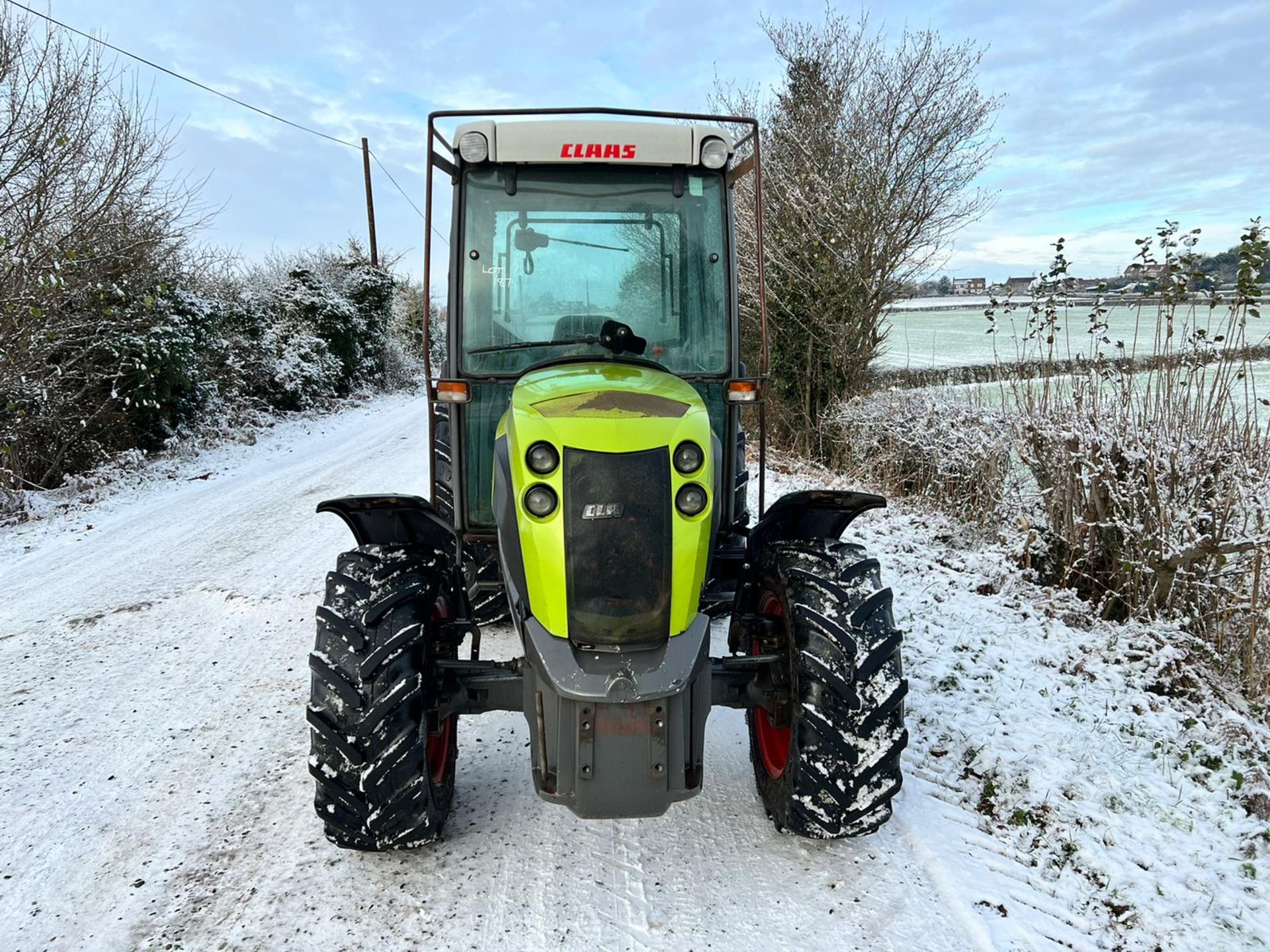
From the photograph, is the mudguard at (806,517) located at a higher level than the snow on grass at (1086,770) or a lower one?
higher

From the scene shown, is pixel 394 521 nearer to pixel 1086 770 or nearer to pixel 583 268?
pixel 583 268

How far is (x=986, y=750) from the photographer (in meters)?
3.42

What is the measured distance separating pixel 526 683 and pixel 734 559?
1.29 meters

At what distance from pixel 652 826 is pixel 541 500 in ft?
4.53

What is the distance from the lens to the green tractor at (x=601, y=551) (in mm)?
2295

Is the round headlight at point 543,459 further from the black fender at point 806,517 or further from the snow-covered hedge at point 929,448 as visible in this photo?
the snow-covered hedge at point 929,448

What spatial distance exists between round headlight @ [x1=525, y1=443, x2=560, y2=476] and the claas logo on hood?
1.33 m

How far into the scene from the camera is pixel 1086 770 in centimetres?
332

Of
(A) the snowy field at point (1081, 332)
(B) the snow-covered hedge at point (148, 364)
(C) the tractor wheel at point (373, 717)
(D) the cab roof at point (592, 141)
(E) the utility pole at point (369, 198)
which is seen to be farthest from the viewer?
(E) the utility pole at point (369, 198)

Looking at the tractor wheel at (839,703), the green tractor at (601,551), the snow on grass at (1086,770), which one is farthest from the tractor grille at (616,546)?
the snow on grass at (1086,770)

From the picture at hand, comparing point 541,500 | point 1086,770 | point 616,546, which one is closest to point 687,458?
point 616,546

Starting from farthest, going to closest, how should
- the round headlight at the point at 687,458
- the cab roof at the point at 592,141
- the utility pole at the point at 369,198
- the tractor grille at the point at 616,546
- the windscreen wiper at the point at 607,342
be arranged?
the utility pole at the point at 369,198 → the cab roof at the point at 592,141 → the windscreen wiper at the point at 607,342 → the round headlight at the point at 687,458 → the tractor grille at the point at 616,546

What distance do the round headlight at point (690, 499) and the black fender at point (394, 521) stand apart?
3.72 feet

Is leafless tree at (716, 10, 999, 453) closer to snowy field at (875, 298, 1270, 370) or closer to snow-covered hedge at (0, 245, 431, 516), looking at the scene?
snowy field at (875, 298, 1270, 370)
